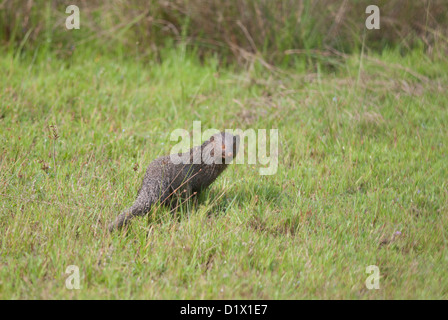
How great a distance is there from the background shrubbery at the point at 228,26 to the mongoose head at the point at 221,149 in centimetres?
300

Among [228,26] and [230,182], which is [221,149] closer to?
[230,182]

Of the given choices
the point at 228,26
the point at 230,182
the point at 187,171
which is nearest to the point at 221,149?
the point at 187,171

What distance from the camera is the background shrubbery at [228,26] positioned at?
23.2 ft

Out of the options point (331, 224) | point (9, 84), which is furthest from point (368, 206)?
point (9, 84)

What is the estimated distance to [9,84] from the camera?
619cm

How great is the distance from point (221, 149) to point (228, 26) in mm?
3730

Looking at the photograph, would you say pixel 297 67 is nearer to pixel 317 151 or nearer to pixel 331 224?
pixel 317 151

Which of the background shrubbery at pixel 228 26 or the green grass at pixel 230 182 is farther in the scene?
the background shrubbery at pixel 228 26

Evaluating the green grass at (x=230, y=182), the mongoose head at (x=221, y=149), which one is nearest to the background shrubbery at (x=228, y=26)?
the green grass at (x=230, y=182)

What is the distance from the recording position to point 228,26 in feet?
23.9

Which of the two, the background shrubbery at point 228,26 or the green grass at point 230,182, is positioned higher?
the background shrubbery at point 228,26

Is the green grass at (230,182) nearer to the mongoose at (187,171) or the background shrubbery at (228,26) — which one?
the mongoose at (187,171)
